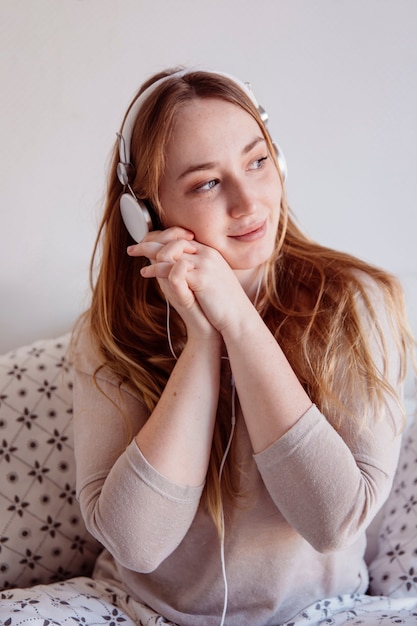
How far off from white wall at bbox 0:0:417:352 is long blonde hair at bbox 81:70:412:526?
0.34 m

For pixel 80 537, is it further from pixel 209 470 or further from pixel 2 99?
pixel 2 99

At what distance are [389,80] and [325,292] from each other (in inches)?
23.7

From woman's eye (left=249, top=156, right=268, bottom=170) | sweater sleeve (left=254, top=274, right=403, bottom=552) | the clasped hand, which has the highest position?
woman's eye (left=249, top=156, right=268, bottom=170)

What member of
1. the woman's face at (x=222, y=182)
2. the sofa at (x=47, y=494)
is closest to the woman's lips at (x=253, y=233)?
the woman's face at (x=222, y=182)

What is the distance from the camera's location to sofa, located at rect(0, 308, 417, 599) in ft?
4.45

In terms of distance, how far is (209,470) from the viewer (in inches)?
46.2

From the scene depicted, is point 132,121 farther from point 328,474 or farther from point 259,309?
point 328,474

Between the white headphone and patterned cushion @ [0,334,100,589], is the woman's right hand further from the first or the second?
patterned cushion @ [0,334,100,589]

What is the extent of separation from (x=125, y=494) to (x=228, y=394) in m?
0.24

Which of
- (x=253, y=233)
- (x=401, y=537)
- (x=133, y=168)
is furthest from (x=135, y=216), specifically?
(x=401, y=537)

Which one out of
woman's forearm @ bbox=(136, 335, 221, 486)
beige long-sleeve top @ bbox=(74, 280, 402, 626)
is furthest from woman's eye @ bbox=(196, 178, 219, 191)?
beige long-sleeve top @ bbox=(74, 280, 402, 626)

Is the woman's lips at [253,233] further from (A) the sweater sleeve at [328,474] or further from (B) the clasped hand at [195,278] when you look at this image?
(A) the sweater sleeve at [328,474]

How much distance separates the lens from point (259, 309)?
1232mm

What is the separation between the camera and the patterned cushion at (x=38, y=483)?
1.37m
